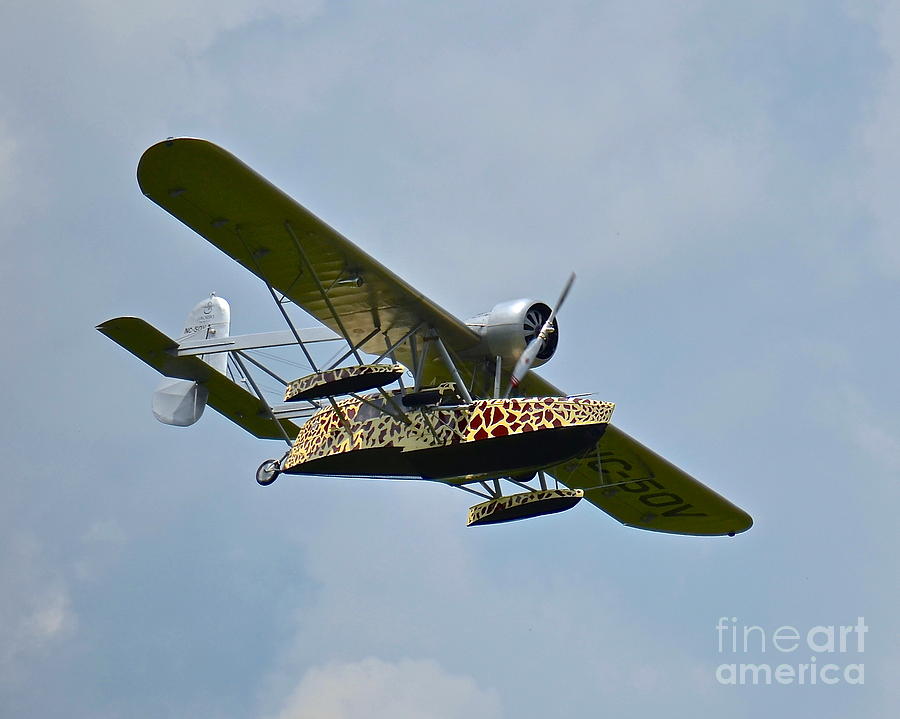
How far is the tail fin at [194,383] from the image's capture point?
29781mm

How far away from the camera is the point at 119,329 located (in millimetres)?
28344

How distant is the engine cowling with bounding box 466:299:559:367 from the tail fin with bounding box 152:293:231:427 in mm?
6061

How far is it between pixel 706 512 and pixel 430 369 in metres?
7.25

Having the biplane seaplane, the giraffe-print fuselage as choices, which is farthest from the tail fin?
the giraffe-print fuselage

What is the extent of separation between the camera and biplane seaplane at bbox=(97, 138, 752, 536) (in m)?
23.9

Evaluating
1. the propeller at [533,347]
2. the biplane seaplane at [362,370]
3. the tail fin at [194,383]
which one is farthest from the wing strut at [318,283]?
the tail fin at [194,383]

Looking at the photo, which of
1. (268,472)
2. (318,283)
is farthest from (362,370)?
(268,472)

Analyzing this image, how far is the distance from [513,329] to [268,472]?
5.82 meters

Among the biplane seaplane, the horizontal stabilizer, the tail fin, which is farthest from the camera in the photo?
the tail fin

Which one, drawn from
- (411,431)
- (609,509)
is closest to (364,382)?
(411,431)

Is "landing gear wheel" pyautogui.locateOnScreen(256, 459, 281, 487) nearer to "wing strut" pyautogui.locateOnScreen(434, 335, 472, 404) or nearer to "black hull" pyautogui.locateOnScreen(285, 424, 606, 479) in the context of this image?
"black hull" pyautogui.locateOnScreen(285, 424, 606, 479)

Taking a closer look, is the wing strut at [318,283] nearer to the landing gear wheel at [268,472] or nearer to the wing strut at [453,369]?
the wing strut at [453,369]

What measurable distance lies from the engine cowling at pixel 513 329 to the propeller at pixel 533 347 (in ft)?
0.33

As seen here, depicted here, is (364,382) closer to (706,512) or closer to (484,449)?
(484,449)
